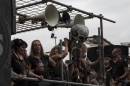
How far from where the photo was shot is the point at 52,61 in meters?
7.21

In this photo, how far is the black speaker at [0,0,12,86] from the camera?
3.62 metres

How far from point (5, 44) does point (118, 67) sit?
595cm

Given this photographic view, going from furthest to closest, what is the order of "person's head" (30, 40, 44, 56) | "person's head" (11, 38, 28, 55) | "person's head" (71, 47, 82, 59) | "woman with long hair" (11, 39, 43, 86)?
"person's head" (71, 47, 82, 59) → "person's head" (30, 40, 44, 56) → "person's head" (11, 38, 28, 55) → "woman with long hair" (11, 39, 43, 86)

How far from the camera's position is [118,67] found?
30.5 ft

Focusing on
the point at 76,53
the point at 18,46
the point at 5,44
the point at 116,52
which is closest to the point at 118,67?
the point at 116,52

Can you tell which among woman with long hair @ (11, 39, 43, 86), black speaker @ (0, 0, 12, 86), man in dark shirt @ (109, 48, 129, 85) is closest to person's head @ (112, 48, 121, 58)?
man in dark shirt @ (109, 48, 129, 85)

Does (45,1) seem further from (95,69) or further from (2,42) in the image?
(2,42)

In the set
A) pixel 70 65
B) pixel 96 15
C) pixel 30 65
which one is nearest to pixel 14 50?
pixel 30 65

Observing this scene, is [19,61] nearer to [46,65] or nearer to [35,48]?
[35,48]

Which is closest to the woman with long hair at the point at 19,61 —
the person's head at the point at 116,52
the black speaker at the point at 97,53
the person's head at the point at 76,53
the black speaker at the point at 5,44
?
the person's head at the point at 76,53

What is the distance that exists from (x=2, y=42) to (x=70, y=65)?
4.07m

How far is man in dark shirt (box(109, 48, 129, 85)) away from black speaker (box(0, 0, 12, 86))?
5.79m

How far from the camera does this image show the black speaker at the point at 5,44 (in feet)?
11.9

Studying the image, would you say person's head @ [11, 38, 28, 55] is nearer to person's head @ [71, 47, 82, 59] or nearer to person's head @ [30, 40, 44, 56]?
person's head @ [30, 40, 44, 56]
